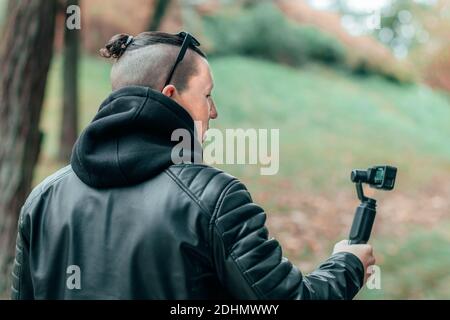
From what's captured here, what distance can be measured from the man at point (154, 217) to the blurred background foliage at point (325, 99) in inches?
290

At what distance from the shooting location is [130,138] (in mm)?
1682

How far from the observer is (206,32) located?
1393cm

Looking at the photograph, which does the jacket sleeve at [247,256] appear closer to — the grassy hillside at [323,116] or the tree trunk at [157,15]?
the grassy hillside at [323,116]

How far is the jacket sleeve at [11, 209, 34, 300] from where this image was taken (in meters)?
1.86

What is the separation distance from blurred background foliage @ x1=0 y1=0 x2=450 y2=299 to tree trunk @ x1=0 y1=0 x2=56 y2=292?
5068mm

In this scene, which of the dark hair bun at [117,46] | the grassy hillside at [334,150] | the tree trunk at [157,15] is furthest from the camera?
the tree trunk at [157,15]

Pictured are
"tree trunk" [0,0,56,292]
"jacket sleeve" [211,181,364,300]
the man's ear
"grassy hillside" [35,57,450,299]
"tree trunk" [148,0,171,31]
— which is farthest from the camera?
"tree trunk" [148,0,171,31]

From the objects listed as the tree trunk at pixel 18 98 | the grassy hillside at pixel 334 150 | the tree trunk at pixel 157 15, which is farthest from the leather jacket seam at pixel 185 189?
the tree trunk at pixel 157 15

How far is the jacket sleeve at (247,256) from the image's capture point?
A: 62.6 inches

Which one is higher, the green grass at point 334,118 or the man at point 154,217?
the green grass at point 334,118

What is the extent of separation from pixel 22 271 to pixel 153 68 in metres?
0.63

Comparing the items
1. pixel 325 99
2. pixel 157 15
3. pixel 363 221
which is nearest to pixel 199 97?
pixel 363 221

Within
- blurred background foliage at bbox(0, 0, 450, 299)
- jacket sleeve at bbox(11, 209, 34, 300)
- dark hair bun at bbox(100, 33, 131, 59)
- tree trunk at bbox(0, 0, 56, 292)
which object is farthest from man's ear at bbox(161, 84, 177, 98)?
blurred background foliage at bbox(0, 0, 450, 299)

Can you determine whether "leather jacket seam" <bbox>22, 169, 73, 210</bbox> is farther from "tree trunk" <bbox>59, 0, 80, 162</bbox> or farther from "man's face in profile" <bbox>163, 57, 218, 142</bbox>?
"tree trunk" <bbox>59, 0, 80, 162</bbox>
